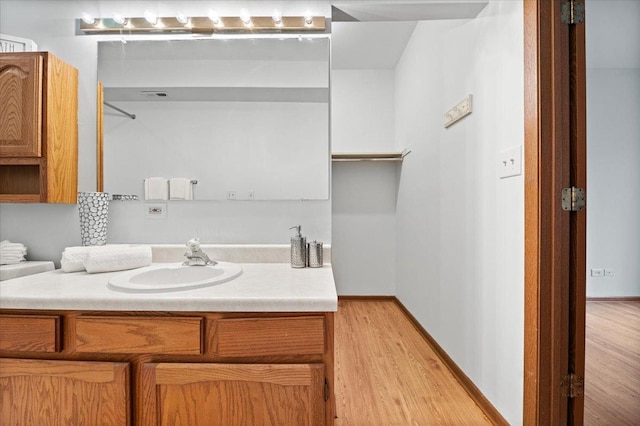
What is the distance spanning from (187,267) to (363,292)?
2607mm

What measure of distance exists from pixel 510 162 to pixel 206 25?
1.61 metres

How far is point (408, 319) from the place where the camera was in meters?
3.17

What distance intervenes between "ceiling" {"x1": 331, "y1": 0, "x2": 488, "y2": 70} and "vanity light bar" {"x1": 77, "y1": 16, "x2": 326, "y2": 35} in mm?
207

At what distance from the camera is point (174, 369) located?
3.39 feet

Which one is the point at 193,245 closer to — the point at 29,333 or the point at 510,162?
the point at 29,333

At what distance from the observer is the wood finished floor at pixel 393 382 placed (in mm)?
1663

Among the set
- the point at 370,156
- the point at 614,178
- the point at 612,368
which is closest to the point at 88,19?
the point at 370,156

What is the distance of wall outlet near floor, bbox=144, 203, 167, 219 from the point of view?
5.57 feet

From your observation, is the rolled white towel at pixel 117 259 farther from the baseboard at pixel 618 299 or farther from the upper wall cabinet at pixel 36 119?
the baseboard at pixel 618 299

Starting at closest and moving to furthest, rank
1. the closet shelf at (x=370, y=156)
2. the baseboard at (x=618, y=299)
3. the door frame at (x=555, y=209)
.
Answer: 1. the door frame at (x=555, y=209)
2. the closet shelf at (x=370, y=156)
3. the baseboard at (x=618, y=299)

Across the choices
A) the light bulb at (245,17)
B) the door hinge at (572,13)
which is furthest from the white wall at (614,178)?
the light bulb at (245,17)

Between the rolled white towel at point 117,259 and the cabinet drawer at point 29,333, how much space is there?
1.10 ft

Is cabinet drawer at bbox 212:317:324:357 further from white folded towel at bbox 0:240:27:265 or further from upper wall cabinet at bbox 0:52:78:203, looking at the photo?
white folded towel at bbox 0:240:27:265

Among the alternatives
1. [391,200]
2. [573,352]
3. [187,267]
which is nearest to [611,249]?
[391,200]
